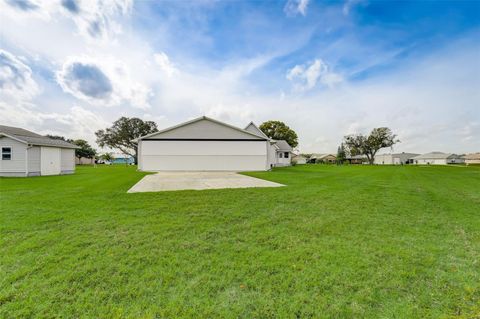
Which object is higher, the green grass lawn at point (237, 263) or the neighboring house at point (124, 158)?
the neighboring house at point (124, 158)

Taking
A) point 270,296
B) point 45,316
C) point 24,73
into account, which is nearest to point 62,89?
point 24,73

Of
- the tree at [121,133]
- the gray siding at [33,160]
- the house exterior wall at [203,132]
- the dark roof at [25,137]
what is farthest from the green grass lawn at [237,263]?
the tree at [121,133]

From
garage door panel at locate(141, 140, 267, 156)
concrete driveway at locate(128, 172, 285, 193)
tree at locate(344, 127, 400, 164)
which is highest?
tree at locate(344, 127, 400, 164)

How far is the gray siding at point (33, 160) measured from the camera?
1416 centimetres

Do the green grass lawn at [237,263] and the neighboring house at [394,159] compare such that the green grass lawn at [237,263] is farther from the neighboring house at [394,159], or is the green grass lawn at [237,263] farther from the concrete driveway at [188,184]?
A: the neighboring house at [394,159]

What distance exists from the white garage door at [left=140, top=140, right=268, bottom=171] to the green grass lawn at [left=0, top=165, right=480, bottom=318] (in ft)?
45.2

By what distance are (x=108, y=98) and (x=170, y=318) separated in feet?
65.3

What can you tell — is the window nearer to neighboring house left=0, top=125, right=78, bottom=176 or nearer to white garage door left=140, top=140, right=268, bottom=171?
neighboring house left=0, top=125, right=78, bottom=176

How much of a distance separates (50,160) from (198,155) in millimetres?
10697

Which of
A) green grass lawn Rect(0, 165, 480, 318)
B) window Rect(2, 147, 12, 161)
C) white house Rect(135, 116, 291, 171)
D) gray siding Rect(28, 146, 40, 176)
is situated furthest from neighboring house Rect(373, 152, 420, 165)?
window Rect(2, 147, 12, 161)

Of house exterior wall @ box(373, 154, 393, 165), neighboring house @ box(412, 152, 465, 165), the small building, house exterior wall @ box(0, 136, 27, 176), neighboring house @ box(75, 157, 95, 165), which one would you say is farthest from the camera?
house exterior wall @ box(373, 154, 393, 165)

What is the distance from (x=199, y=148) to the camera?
62.5 feet

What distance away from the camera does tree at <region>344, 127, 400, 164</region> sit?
54406 millimetres

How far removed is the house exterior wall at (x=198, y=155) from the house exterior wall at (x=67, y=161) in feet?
17.2
